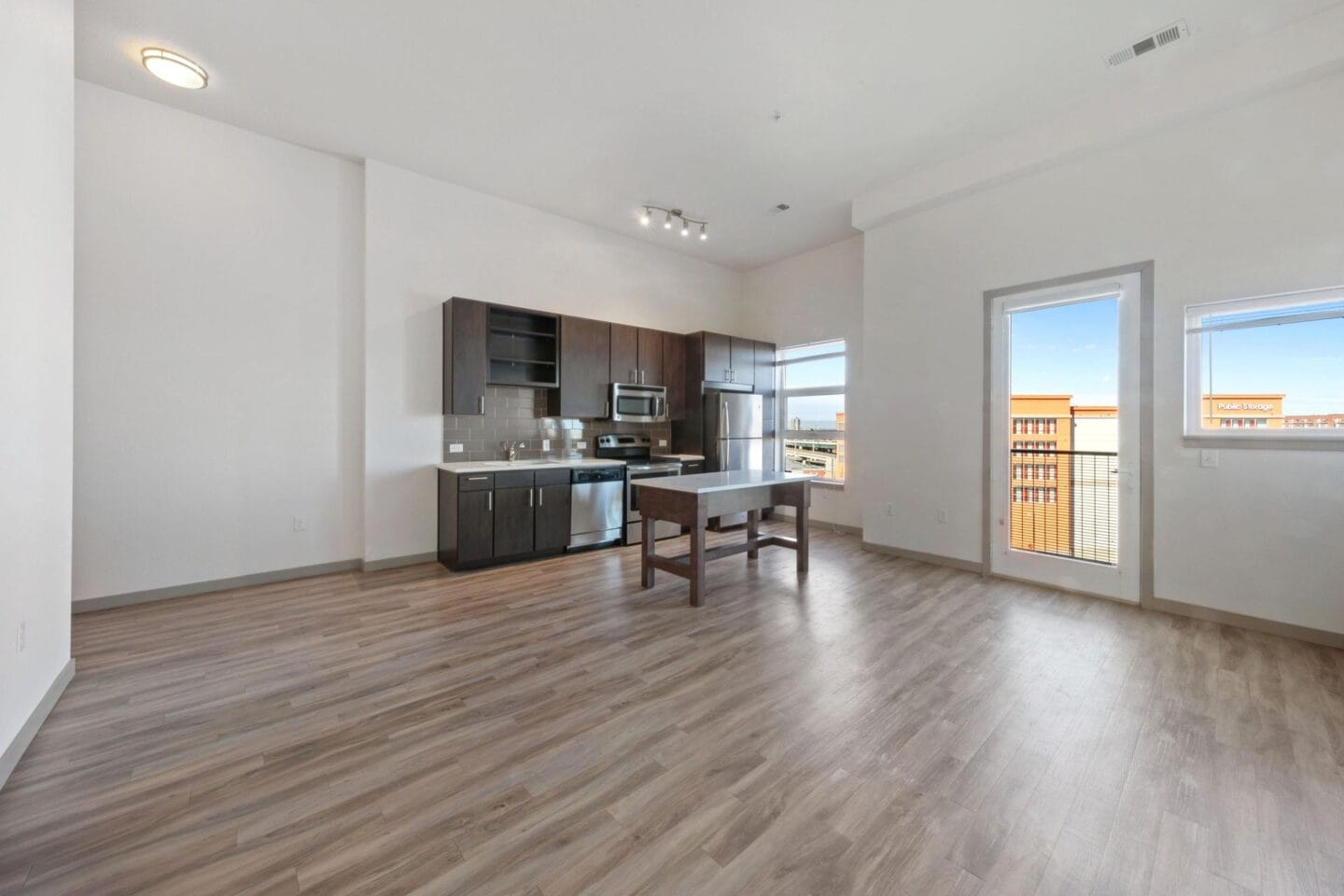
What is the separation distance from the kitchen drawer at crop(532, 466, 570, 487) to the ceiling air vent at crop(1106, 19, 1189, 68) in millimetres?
4795

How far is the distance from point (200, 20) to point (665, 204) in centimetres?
341

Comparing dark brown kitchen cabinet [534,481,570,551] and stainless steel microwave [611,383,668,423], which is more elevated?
stainless steel microwave [611,383,668,423]

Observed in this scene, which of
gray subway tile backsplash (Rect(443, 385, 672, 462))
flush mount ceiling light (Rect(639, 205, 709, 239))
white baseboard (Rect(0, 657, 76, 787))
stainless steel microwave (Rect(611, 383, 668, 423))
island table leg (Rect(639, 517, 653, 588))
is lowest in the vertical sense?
white baseboard (Rect(0, 657, 76, 787))

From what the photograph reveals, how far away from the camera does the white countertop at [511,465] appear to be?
166 inches

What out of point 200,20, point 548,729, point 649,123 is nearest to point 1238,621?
point 548,729

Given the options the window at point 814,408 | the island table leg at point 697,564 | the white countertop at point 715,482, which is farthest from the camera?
the window at point 814,408

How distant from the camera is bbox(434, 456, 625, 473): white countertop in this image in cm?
421

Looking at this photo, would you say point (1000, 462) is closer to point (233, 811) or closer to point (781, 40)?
point (781, 40)

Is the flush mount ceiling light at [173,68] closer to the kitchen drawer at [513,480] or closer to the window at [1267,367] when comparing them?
the kitchen drawer at [513,480]

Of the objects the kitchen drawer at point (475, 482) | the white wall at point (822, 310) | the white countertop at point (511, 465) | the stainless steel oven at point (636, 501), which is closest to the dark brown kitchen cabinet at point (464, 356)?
the white countertop at point (511, 465)

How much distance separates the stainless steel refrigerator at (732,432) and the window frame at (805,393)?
51cm

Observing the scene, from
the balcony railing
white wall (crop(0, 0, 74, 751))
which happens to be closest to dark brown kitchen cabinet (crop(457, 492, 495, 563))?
white wall (crop(0, 0, 74, 751))

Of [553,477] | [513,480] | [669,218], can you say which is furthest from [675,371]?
[513,480]

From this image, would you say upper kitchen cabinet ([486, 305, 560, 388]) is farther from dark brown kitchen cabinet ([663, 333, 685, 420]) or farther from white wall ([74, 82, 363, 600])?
dark brown kitchen cabinet ([663, 333, 685, 420])
